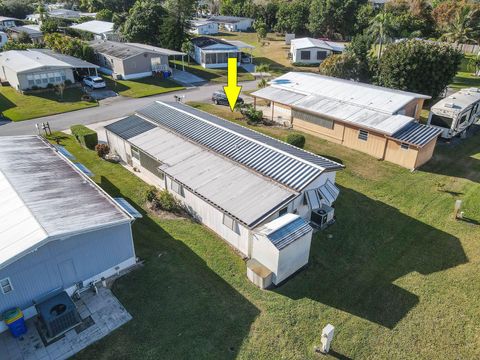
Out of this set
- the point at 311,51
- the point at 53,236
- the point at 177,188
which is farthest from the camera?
the point at 311,51

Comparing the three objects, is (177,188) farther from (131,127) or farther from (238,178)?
(131,127)

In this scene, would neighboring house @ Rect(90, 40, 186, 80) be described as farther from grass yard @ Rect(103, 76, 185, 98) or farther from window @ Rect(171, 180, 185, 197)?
window @ Rect(171, 180, 185, 197)

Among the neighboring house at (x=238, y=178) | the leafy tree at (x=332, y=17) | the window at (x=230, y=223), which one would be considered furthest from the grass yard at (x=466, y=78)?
the window at (x=230, y=223)

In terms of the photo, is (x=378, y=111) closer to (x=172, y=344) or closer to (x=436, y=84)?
(x=436, y=84)

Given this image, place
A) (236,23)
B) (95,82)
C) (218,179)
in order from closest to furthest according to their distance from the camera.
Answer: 1. (218,179)
2. (95,82)
3. (236,23)

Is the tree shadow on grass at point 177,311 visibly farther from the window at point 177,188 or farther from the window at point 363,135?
the window at point 363,135

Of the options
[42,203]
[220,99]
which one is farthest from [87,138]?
[220,99]
